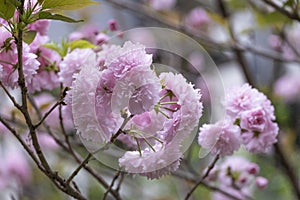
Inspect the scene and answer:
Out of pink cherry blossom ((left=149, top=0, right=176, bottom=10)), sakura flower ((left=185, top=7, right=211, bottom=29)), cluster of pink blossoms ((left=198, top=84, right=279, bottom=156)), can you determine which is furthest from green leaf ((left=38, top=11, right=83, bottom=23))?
sakura flower ((left=185, top=7, right=211, bottom=29))

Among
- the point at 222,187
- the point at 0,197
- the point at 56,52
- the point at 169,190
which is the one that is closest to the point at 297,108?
the point at 169,190

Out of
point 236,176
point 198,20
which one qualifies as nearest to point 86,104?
point 236,176

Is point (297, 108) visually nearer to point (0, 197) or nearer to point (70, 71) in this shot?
point (0, 197)

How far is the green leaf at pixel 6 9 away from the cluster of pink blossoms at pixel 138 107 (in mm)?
103

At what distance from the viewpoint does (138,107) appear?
24.7 inches

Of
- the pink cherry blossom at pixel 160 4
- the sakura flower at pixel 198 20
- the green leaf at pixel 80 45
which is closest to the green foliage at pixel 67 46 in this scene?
the green leaf at pixel 80 45

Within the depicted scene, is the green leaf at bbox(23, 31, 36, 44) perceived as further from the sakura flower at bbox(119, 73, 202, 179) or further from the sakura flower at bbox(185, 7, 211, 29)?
the sakura flower at bbox(185, 7, 211, 29)

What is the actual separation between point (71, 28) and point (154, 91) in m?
1.42

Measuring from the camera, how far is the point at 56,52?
89 cm

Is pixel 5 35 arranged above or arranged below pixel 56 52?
above

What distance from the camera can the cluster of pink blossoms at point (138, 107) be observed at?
0.63 meters

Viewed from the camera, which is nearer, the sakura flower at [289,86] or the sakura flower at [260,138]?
the sakura flower at [260,138]

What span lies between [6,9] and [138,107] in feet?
0.61

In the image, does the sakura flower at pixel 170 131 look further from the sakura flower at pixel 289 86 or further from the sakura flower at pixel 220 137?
the sakura flower at pixel 289 86
